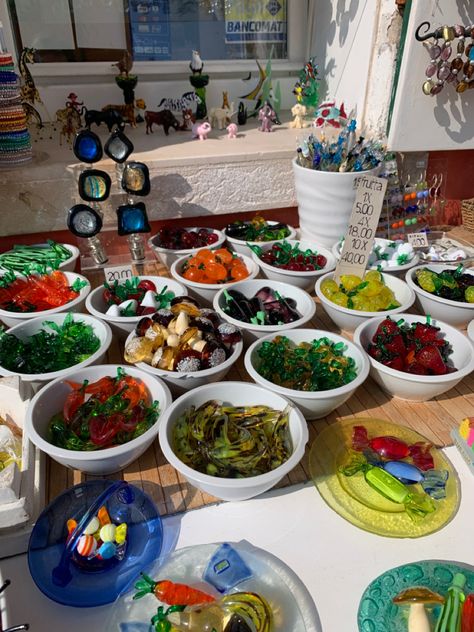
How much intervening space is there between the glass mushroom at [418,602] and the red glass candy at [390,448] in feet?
0.87

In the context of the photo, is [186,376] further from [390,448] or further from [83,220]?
[83,220]

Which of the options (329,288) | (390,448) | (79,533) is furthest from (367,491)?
(329,288)

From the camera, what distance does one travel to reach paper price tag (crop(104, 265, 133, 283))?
1453 mm

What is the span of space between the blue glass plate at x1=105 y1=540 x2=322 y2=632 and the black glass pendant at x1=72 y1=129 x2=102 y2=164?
115cm

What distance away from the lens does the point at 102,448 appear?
958 millimetres

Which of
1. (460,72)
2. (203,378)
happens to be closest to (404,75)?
(460,72)

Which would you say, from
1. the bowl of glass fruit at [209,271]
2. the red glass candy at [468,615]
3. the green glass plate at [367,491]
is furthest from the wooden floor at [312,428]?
the red glass candy at [468,615]

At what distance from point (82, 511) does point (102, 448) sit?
0.41 ft

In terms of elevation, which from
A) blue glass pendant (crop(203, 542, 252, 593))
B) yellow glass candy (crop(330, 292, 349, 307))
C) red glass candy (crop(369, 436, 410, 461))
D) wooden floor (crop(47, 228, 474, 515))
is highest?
yellow glass candy (crop(330, 292, 349, 307))

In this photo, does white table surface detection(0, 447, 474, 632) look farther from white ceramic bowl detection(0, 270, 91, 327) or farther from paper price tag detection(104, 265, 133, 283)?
paper price tag detection(104, 265, 133, 283)

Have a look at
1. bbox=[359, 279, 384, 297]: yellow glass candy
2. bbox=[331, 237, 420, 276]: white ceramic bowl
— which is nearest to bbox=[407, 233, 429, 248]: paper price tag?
bbox=[331, 237, 420, 276]: white ceramic bowl

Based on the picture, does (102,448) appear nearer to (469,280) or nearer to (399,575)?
(399,575)

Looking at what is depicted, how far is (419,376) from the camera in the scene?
111 cm

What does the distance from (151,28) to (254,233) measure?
106 cm
